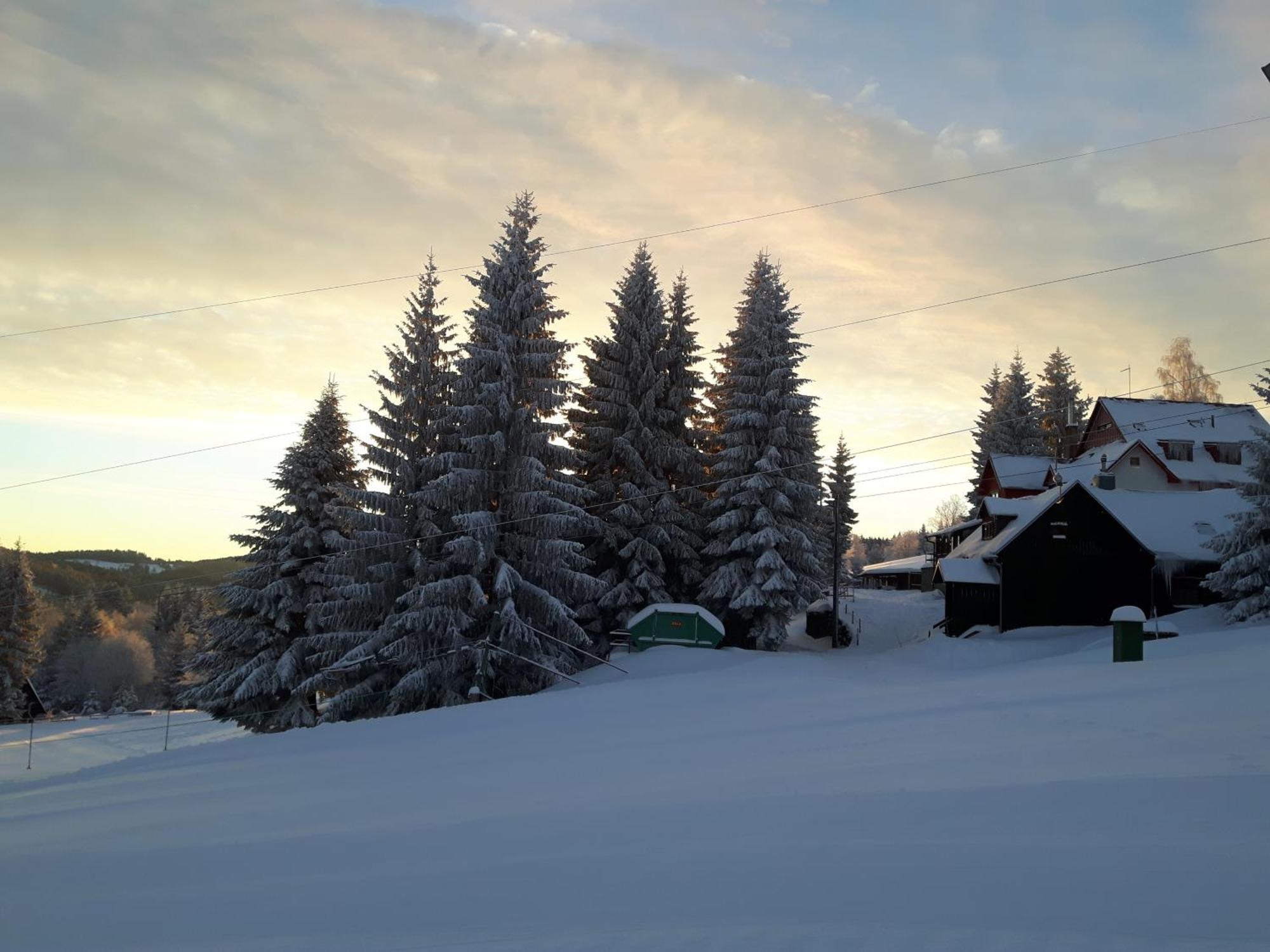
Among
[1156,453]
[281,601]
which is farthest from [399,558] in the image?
[1156,453]

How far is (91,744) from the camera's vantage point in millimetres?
36531

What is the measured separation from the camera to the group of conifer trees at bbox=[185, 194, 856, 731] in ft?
79.7

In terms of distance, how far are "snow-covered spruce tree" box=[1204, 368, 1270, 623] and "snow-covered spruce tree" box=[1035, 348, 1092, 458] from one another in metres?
34.1

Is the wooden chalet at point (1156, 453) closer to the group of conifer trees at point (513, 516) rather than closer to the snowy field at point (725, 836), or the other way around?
the group of conifer trees at point (513, 516)

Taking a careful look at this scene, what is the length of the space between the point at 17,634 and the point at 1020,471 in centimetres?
5658

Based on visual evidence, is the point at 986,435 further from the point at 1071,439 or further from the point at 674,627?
the point at 674,627

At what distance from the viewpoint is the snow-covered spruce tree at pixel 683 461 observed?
32.5 m

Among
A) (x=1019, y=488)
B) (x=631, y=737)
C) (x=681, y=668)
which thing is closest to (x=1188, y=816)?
(x=631, y=737)

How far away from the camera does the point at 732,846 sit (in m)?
6.32

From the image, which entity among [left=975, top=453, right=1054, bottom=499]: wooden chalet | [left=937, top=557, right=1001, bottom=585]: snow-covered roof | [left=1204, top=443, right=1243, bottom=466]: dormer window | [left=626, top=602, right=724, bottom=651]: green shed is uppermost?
[left=1204, top=443, right=1243, bottom=466]: dormer window

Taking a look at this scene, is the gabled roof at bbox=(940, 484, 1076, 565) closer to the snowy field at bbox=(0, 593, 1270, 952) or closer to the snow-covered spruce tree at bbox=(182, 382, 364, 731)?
the snowy field at bbox=(0, 593, 1270, 952)

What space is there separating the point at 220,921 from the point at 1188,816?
7020 mm

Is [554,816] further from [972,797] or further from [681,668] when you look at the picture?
[681,668]

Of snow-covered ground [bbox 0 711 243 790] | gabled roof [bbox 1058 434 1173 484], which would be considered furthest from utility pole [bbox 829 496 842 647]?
snow-covered ground [bbox 0 711 243 790]
